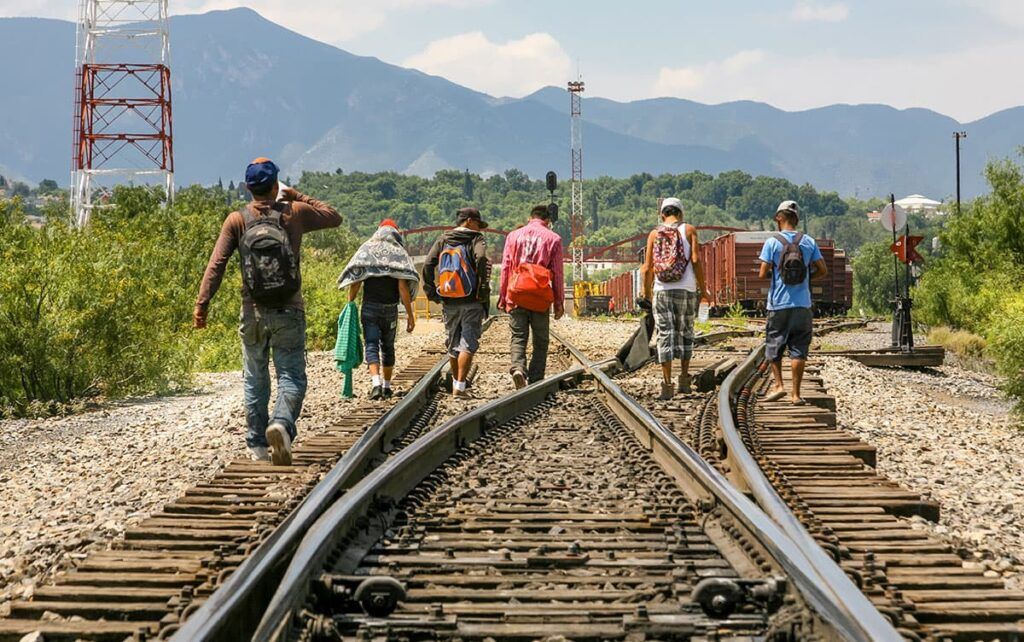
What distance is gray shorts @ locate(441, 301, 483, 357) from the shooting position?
10.8 metres

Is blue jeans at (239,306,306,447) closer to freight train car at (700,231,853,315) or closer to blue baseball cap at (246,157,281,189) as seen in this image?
blue baseball cap at (246,157,281,189)

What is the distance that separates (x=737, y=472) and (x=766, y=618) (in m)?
2.56

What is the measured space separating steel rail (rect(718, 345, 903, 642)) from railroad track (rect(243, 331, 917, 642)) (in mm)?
12

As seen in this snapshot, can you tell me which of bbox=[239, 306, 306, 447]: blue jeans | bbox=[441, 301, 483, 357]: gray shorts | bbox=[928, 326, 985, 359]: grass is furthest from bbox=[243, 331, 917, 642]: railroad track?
bbox=[928, 326, 985, 359]: grass

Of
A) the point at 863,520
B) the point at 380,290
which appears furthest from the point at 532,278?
the point at 863,520

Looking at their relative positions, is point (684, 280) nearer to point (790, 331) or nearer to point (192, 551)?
point (790, 331)

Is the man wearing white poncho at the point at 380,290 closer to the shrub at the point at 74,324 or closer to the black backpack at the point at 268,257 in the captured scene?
the black backpack at the point at 268,257

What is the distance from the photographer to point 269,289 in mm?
6973

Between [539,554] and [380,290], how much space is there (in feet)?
22.0

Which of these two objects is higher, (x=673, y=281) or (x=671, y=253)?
(x=671, y=253)

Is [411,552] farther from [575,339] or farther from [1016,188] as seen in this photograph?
[1016,188]

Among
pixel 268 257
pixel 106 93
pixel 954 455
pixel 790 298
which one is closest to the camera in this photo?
pixel 268 257

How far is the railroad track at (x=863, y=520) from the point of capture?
3646mm

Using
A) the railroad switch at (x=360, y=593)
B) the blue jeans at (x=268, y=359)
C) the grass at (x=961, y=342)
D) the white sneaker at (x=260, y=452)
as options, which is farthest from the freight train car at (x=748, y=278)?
the railroad switch at (x=360, y=593)
